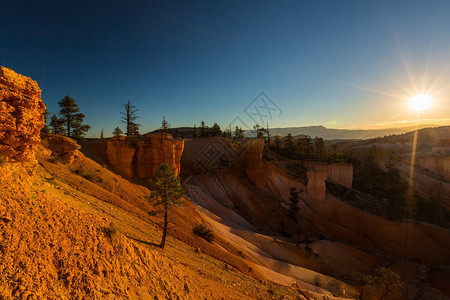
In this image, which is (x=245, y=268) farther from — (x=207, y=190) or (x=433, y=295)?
(x=433, y=295)

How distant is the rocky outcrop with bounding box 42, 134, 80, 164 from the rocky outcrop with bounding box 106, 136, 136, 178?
15.7 ft

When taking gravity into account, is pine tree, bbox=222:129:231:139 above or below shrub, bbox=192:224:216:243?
above

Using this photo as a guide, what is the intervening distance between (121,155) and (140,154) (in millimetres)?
2101

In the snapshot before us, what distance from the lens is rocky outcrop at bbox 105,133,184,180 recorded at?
20906 mm

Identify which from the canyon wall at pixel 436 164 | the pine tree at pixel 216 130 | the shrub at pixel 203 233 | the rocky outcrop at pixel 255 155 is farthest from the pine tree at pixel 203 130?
the canyon wall at pixel 436 164

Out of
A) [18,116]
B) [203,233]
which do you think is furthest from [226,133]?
[18,116]

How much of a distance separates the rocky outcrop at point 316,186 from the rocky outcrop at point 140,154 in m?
27.2

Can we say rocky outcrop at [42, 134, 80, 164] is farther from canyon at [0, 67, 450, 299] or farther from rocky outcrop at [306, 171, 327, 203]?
rocky outcrop at [306, 171, 327, 203]

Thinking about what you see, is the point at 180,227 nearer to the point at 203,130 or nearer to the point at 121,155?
the point at 121,155

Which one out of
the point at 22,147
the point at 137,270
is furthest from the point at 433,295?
the point at 22,147

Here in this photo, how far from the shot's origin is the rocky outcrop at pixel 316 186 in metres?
38.2

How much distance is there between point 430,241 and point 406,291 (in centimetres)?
1385

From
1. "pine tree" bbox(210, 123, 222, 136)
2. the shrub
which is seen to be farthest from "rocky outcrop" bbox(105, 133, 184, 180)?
"pine tree" bbox(210, 123, 222, 136)

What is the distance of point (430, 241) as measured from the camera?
31.8m
